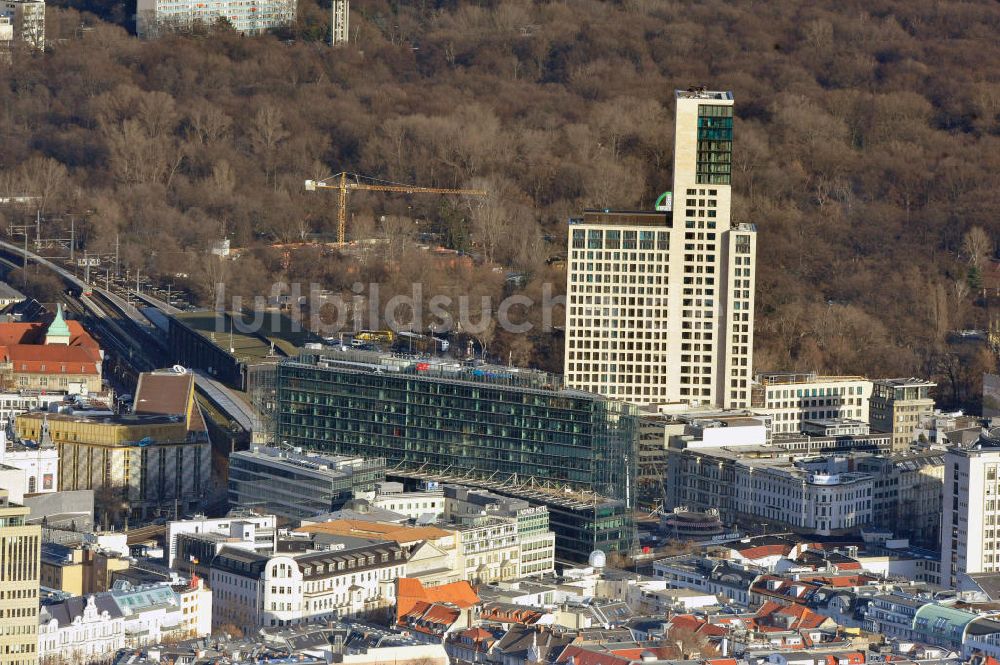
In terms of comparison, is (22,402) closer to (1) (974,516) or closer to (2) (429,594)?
(2) (429,594)

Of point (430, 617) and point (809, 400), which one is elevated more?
point (809, 400)

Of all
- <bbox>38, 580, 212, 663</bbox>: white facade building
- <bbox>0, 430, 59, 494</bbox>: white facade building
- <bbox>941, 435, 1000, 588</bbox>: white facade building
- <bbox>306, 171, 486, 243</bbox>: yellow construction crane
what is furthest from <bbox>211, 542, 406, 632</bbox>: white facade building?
<bbox>306, 171, 486, 243</bbox>: yellow construction crane

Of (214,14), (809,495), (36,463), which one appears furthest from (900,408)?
(214,14)

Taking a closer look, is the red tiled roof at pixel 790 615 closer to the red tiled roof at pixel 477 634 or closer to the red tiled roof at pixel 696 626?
the red tiled roof at pixel 696 626

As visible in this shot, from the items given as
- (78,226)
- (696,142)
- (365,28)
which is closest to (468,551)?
(696,142)

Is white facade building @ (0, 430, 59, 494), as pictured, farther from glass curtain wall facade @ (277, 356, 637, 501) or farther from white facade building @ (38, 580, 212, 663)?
white facade building @ (38, 580, 212, 663)

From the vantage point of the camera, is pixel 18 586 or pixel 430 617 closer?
pixel 18 586
